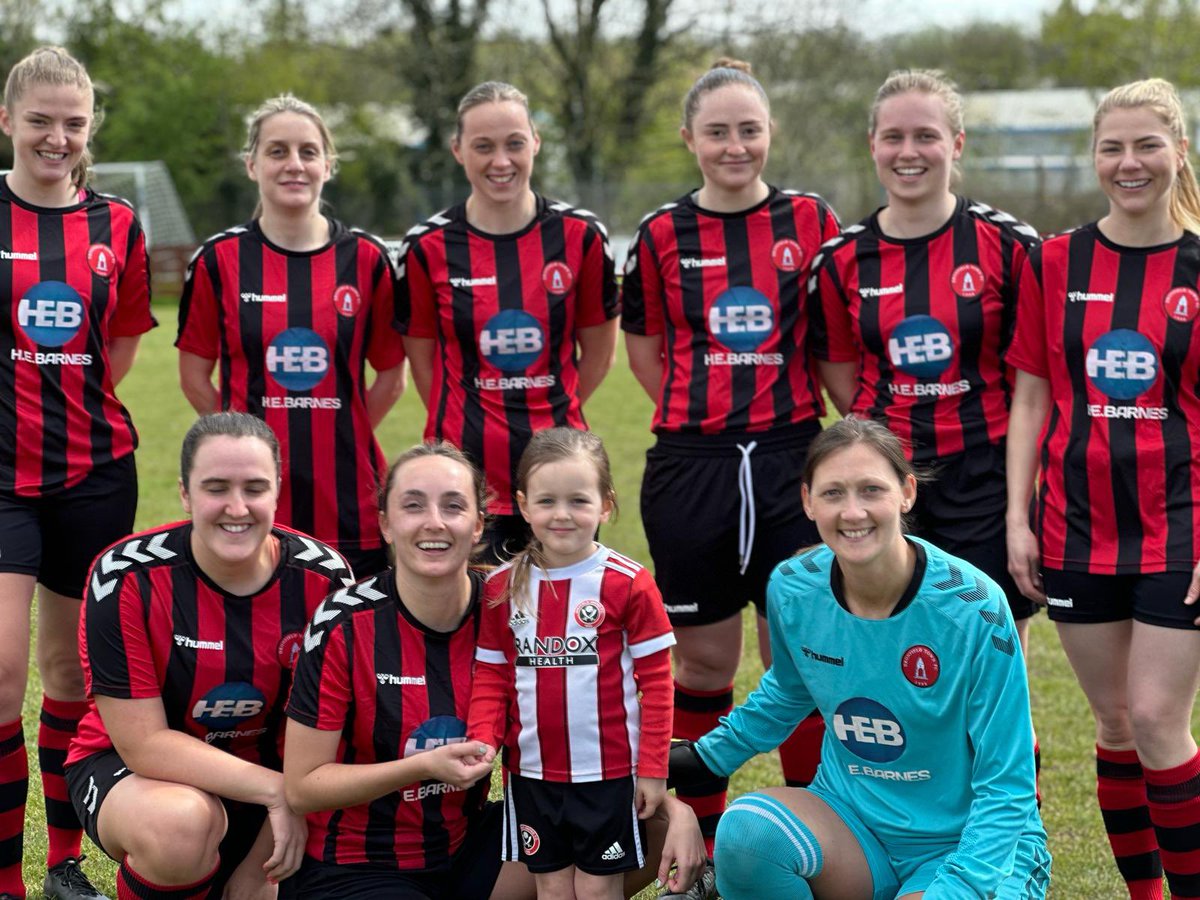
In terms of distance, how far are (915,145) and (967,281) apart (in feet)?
1.17

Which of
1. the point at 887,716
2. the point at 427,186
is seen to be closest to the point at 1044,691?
the point at 887,716

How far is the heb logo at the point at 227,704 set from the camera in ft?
9.99

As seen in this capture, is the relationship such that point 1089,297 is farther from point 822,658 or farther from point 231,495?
point 231,495

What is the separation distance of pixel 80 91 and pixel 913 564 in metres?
2.30

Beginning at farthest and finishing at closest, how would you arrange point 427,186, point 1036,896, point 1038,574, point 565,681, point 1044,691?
point 427,186 < point 1044,691 < point 1038,574 < point 565,681 < point 1036,896

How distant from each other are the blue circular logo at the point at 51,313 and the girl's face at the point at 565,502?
1344 mm

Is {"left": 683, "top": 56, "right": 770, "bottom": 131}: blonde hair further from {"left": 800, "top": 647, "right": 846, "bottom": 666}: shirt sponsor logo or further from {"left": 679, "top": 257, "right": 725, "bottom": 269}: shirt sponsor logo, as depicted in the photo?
{"left": 800, "top": 647, "right": 846, "bottom": 666}: shirt sponsor logo

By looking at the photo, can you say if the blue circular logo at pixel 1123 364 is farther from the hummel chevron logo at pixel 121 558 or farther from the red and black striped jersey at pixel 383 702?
the hummel chevron logo at pixel 121 558

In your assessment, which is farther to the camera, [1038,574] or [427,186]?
[427,186]

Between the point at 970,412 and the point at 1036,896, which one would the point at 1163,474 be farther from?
the point at 1036,896

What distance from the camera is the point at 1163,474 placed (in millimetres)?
3133

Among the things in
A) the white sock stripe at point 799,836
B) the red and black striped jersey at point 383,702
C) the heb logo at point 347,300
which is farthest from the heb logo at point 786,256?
the white sock stripe at point 799,836

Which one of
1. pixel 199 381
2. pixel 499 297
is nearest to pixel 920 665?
pixel 499 297

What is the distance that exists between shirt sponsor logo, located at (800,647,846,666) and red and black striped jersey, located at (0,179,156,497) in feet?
5.94
